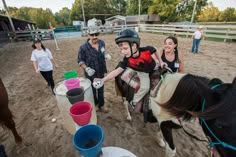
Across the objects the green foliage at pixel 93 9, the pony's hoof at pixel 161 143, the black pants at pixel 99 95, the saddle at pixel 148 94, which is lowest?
the pony's hoof at pixel 161 143

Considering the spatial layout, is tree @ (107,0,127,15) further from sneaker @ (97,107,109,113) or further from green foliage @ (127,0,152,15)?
sneaker @ (97,107,109,113)

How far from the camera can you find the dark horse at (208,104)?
2.51 feet

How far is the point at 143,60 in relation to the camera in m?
1.68

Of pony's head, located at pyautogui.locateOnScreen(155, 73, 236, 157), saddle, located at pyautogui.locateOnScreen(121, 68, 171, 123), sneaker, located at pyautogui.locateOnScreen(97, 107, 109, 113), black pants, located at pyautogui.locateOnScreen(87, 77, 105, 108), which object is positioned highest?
pony's head, located at pyautogui.locateOnScreen(155, 73, 236, 157)

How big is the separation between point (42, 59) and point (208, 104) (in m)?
3.40

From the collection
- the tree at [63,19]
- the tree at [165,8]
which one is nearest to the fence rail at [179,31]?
the tree at [165,8]

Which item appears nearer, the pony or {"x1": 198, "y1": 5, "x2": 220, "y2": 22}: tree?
the pony

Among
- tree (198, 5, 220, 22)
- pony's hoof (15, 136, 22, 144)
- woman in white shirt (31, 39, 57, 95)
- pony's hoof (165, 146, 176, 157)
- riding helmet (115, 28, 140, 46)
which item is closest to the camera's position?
riding helmet (115, 28, 140, 46)

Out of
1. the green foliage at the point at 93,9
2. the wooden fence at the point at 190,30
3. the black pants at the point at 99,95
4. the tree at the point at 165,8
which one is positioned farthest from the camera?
Answer: the green foliage at the point at 93,9

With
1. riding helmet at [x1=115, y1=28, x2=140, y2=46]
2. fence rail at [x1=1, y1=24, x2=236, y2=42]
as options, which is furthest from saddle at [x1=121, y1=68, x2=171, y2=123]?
fence rail at [x1=1, y1=24, x2=236, y2=42]

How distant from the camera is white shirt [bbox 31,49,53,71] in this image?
3117 millimetres

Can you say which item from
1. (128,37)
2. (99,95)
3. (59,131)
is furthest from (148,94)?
(59,131)

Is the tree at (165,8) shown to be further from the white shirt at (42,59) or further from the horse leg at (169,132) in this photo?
the horse leg at (169,132)

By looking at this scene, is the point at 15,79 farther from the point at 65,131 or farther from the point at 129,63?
the point at 129,63
